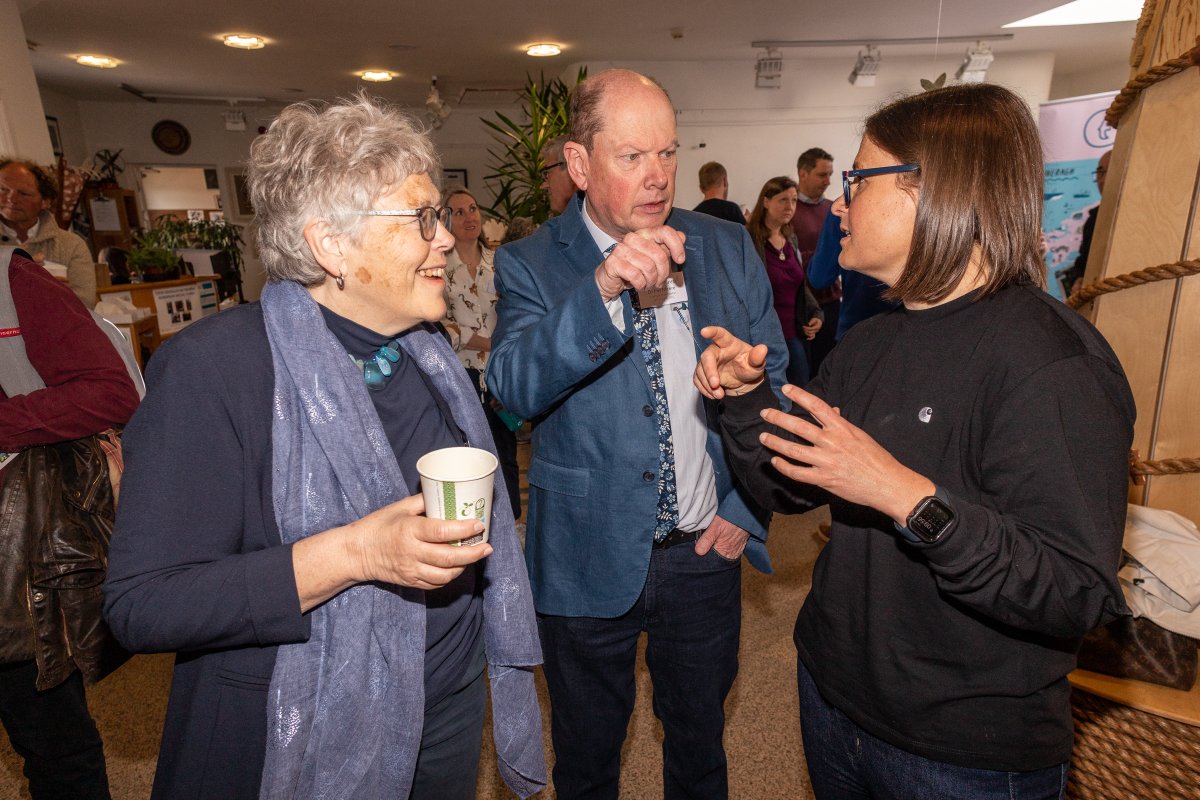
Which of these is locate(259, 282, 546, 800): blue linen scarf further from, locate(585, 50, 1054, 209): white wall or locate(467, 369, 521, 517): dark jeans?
locate(585, 50, 1054, 209): white wall

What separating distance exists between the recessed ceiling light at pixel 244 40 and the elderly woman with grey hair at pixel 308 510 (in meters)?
7.13

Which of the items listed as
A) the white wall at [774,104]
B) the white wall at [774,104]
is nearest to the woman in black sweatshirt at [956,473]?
the white wall at [774,104]

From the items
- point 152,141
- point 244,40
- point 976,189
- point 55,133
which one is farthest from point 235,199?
point 976,189

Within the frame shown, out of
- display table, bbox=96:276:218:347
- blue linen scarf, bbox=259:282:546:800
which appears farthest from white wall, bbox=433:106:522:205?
blue linen scarf, bbox=259:282:546:800

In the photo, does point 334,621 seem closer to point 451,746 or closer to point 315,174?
point 451,746

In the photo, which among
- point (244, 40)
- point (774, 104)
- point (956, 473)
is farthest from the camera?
point (774, 104)

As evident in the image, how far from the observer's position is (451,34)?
7078 mm

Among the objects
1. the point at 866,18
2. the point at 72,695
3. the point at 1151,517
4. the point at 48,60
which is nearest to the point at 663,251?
the point at 1151,517

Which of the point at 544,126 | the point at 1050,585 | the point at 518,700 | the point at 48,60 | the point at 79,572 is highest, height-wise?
the point at 48,60

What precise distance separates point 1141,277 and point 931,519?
1.25m

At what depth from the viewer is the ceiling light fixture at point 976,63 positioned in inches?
308

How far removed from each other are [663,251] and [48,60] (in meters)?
9.93

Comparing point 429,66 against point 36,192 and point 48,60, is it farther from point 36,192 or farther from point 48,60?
point 36,192

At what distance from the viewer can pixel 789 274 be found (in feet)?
16.1
